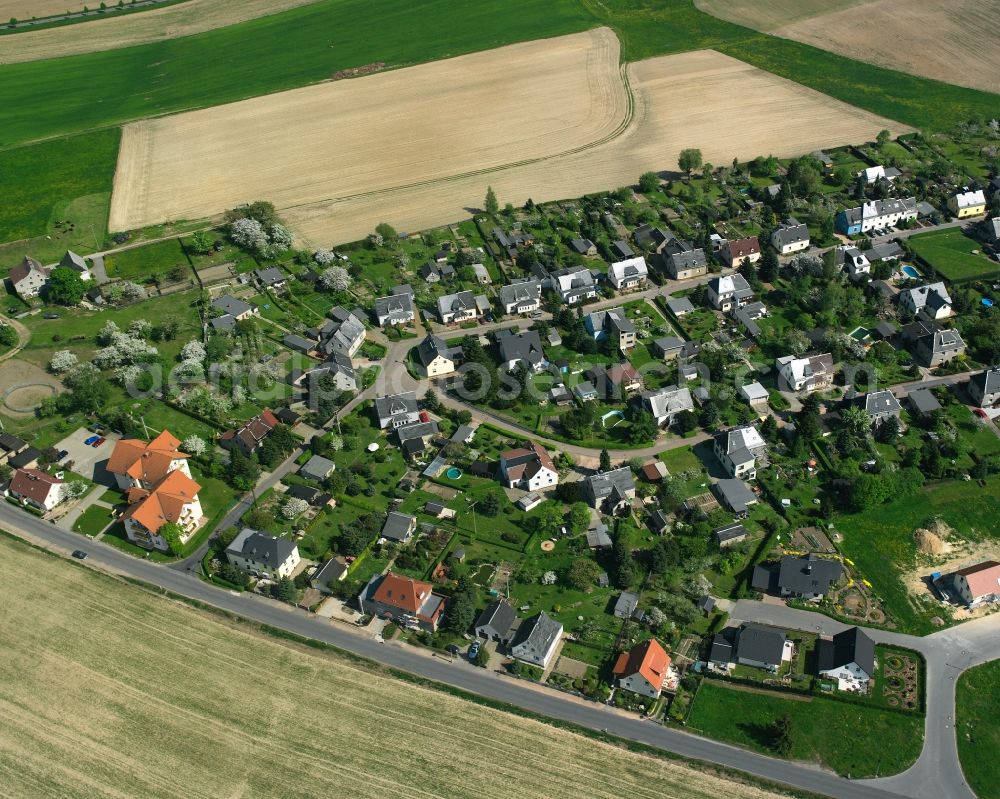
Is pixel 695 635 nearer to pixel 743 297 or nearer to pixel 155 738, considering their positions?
pixel 155 738

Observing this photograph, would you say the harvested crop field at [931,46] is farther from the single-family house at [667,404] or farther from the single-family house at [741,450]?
the single-family house at [741,450]

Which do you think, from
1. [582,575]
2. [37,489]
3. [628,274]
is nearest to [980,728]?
[582,575]

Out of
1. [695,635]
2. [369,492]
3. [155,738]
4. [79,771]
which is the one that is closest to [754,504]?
[695,635]

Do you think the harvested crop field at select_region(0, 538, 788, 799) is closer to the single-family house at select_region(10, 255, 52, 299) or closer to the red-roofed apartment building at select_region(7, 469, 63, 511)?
the red-roofed apartment building at select_region(7, 469, 63, 511)

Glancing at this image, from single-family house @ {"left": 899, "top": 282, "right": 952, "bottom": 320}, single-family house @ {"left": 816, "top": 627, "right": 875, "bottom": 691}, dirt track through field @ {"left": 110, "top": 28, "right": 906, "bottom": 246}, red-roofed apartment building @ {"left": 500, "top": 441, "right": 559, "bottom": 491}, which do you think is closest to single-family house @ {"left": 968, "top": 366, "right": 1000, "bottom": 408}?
single-family house @ {"left": 899, "top": 282, "right": 952, "bottom": 320}

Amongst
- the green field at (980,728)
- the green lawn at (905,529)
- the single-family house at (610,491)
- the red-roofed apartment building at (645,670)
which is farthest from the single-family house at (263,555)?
the green field at (980,728)
